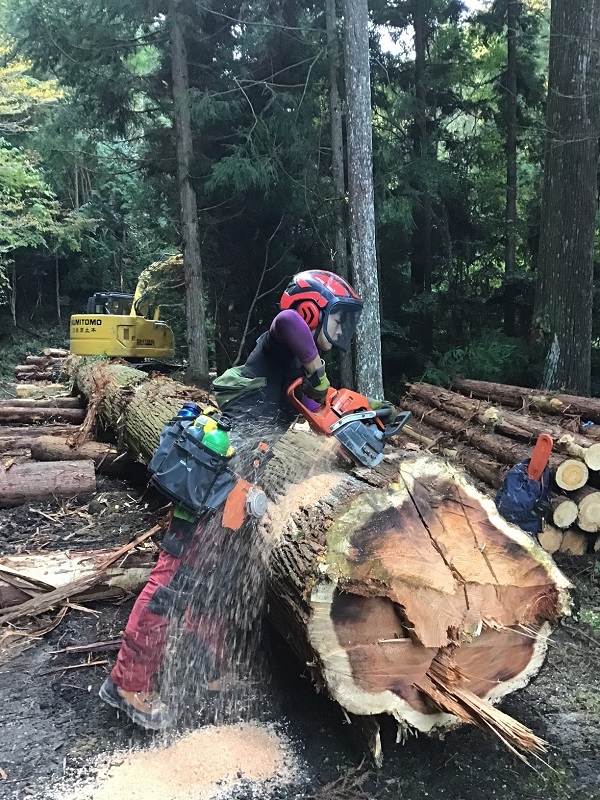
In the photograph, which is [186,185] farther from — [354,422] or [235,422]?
[354,422]

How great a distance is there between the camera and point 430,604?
217 cm

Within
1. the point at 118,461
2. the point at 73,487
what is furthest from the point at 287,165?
the point at 73,487

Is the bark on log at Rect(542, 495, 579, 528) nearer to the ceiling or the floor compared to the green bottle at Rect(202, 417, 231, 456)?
nearer to the floor

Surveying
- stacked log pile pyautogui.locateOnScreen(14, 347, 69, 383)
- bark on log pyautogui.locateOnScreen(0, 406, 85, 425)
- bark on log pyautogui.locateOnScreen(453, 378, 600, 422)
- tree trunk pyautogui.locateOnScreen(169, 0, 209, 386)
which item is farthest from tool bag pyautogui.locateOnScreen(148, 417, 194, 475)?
stacked log pile pyautogui.locateOnScreen(14, 347, 69, 383)

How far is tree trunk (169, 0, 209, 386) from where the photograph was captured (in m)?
10.2

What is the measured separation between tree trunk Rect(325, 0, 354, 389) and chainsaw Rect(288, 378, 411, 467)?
724 cm

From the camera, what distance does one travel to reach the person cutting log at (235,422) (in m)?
2.48

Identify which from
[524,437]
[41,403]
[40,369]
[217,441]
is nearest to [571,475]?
[524,437]

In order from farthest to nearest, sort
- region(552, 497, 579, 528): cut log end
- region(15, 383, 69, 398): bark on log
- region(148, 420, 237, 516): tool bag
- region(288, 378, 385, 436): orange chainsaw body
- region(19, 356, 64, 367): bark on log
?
region(19, 356, 64, 367): bark on log < region(15, 383, 69, 398): bark on log < region(552, 497, 579, 528): cut log end < region(288, 378, 385, 436): orange chainsaw body < region(148, 420, 237, 516): tool bag

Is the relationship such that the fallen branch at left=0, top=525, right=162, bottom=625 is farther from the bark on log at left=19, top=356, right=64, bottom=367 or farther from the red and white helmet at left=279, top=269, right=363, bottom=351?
the bark on log at left=19, top=356, right=64, bottom=367

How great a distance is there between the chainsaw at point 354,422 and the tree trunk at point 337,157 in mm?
7236

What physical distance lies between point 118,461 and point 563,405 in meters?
4.36

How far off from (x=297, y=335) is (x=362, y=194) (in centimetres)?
577

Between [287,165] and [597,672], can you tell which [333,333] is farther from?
[287,165]
